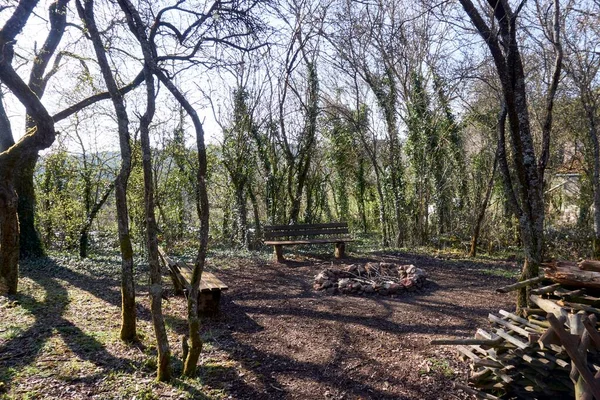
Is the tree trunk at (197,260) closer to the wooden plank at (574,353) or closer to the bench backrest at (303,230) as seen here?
the wooden plank at (574,353)

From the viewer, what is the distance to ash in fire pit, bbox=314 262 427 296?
21.3ft

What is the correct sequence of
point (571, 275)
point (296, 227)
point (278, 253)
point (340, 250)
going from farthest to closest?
point (296, 227), point (340, 250), point (278, 253), point (571, 275)

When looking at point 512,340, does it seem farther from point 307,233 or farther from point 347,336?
point 307,233

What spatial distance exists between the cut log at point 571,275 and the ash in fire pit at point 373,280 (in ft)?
10.2

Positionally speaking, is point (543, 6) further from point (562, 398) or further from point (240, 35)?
point (562, 398)

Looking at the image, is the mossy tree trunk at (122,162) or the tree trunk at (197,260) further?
the mossy tree trunk at (122,162)

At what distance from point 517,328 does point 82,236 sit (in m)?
8.96

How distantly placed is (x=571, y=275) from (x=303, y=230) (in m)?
7.44

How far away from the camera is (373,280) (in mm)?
6836

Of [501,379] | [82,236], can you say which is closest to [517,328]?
[501,379]

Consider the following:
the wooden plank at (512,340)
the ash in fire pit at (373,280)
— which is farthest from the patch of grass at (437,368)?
the ash in fire pit at (373,280)

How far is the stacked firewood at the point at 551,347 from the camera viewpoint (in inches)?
98.7

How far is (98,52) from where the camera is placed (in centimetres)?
374

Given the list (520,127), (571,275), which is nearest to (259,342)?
(571,275)
